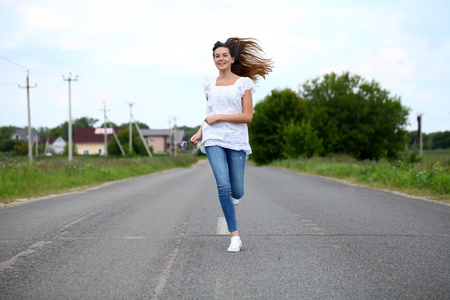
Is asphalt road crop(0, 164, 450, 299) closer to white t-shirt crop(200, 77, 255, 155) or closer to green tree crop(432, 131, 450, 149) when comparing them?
white t-shirt crop(200, 77, 255, 155)

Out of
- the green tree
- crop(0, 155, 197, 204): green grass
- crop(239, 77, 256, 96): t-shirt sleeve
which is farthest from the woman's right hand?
the green tree

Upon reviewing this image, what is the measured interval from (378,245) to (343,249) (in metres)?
0.43

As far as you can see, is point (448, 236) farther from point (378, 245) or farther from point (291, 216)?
point (291, 216)

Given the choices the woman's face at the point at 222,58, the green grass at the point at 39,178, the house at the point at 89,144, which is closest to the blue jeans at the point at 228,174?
the woman's face at the point at 222,58

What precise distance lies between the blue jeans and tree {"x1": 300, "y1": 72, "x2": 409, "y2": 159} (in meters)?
48.0

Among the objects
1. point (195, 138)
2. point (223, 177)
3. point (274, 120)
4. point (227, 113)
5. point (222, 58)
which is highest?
point (274, 120)

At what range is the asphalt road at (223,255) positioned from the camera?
2.71 m

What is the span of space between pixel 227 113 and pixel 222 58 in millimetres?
566

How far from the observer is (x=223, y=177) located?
3.86 meters

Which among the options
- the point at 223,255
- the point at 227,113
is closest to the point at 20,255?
the point at 223,255

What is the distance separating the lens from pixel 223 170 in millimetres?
3865

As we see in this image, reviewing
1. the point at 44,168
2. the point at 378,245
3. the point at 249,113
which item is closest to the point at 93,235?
the point at 249,113

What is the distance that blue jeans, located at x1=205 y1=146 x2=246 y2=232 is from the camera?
3877 mm

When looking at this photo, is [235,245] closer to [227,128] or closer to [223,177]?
[223,177]
